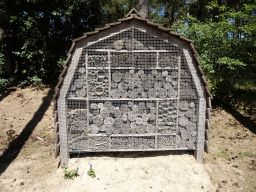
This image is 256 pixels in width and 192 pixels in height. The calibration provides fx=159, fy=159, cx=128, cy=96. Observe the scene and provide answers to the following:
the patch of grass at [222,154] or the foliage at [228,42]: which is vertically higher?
the foliage at [228,42]

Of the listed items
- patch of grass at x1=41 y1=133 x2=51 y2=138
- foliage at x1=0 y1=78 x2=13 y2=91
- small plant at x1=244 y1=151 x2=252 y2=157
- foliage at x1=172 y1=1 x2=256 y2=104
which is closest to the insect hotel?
small plant at x1=244 y1=151 x2=252 y2=157

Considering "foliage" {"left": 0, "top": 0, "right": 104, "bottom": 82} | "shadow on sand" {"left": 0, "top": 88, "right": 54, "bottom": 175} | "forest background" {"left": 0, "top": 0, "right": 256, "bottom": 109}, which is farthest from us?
"foliage" {"left": 0, "top": 0, "right": 104, "bottom": 82}

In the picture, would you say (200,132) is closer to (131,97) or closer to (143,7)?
(131,97)

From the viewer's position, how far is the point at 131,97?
13.3ft

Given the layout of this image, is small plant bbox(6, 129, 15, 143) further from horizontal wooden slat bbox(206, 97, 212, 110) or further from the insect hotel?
horizontal wooden slat bbox(206, 97, 212, 110)

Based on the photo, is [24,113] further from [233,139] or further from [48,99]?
[233,139]

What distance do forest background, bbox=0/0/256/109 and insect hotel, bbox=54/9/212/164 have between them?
344 centimetres

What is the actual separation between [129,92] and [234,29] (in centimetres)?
553

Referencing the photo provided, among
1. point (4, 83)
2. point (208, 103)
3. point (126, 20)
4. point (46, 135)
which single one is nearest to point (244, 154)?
point (208, 103)

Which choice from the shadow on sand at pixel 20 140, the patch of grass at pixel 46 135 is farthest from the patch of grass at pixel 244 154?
the shadow on sand at pixel 20 140

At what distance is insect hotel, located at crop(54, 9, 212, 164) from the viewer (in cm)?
384

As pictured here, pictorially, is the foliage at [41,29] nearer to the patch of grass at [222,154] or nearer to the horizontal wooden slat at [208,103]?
the horizontal wooden slat at [208,103]

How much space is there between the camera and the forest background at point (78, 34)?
6535mm

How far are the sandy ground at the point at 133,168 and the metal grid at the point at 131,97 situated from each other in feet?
1.35
